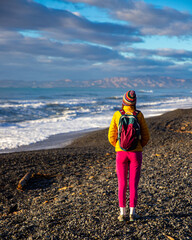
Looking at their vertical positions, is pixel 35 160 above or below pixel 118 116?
below

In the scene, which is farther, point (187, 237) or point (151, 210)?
point (151, 210)

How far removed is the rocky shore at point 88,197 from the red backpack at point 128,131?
1291mm

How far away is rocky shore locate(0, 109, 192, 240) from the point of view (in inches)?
148

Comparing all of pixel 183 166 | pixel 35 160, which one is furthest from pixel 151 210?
pixel 35 160

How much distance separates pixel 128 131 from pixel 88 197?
2.30m

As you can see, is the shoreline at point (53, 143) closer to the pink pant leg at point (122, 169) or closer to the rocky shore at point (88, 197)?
the rocky shore at point (88, 197)

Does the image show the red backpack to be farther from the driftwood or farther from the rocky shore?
the driftwood

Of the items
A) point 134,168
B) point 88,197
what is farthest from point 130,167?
point 88,197

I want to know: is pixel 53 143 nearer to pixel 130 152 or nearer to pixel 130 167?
pixel 130 167

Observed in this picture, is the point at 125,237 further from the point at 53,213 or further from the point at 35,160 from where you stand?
the point at 35,160

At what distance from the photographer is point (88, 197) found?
206 inches

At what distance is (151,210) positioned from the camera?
14.1ft

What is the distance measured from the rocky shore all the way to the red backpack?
4.24 feet

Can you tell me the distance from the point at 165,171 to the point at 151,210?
2.49 meters
